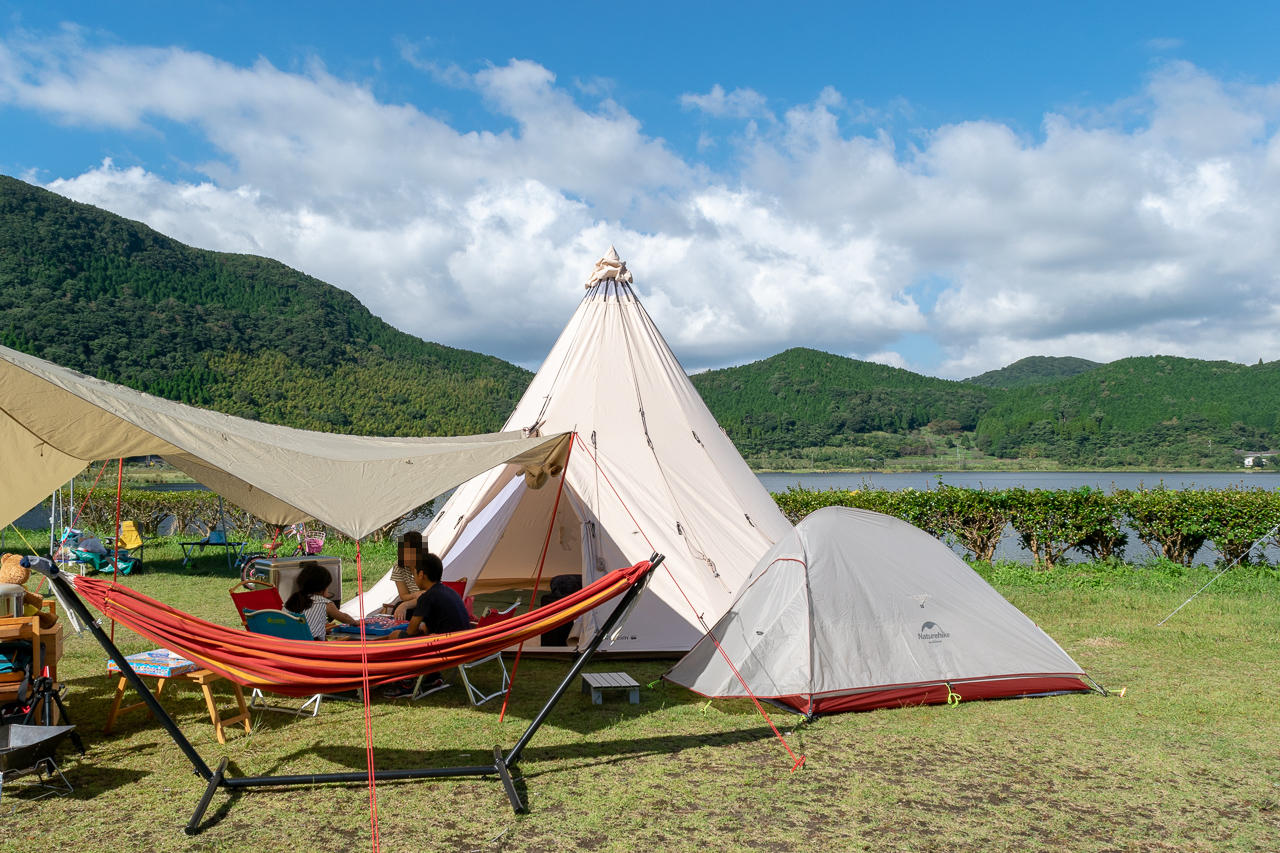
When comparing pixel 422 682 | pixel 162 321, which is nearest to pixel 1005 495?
pixel 422 682

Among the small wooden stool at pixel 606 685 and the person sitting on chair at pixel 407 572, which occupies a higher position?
the person sitting on chair at pixel 407 572

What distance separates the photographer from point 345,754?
14.2ft

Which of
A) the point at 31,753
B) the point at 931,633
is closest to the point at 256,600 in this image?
the point at 31,753

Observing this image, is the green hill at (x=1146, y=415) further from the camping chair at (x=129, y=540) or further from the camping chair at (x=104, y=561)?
the camping chair at (x=104, y=561)

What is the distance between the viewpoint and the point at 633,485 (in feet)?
22.8

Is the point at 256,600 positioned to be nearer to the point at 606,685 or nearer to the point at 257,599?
the point at 257,599

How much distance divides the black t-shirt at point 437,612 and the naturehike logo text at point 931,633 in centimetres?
304

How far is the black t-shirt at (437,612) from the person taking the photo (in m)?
4.86

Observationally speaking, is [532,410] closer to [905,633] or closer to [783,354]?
[905,633]

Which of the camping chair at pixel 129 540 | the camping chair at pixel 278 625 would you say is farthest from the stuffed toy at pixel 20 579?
the camping chair at pixel 129 540

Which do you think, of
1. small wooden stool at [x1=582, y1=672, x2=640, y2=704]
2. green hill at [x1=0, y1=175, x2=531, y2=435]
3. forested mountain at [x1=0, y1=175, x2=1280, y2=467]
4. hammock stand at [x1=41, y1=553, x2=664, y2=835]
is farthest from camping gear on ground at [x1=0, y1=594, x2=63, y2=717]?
forested mountain at [x1=0, y1=175, x2=1280, y2=467]

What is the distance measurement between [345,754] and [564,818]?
1517 mm

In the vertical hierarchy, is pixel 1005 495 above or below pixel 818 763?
above

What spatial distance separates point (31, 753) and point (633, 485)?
14.5 ft
